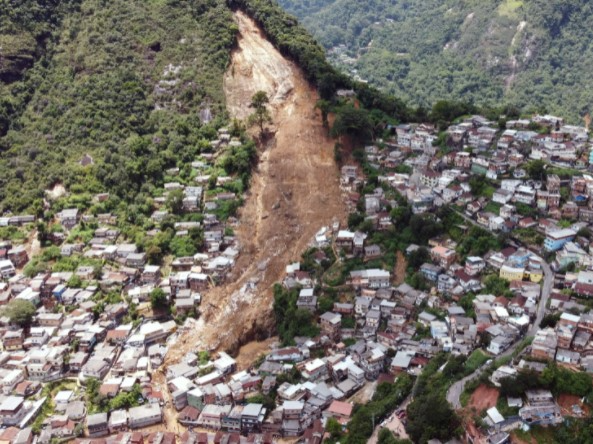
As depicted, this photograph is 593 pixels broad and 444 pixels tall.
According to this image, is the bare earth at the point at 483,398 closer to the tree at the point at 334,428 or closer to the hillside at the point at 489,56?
the tree at the point at 334,428

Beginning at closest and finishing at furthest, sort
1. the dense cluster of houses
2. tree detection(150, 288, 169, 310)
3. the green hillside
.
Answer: the dense cluster of houses → tree detection(150, 288, 169, 310) → the green hillside

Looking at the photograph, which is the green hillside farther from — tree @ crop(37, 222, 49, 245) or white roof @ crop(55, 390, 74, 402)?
white roof @ crop(55, 390, 74, 402)

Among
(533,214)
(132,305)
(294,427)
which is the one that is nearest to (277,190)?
(132,305)

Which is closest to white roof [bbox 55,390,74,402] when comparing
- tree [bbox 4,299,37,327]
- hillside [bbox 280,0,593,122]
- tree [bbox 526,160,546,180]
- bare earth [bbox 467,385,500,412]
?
tree [bbox 4,299,37,327]

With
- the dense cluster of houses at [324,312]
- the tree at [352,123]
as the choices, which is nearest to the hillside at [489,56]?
the tree at [352,123]

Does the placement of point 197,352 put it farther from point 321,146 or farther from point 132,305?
point 321,146

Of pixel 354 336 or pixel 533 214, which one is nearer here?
pixel 354 336
